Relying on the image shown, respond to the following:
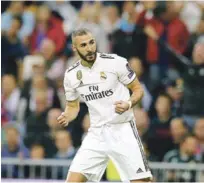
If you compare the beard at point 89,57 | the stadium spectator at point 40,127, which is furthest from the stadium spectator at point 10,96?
the beard at point 89,57

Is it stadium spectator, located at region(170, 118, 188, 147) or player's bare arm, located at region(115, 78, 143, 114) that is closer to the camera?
player's bare arm, located at region(115, 78, 143, 114)

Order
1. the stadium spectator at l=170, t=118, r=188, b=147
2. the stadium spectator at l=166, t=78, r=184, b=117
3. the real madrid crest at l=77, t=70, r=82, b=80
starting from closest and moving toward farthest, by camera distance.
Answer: the real madrid crest at l=77, t=70, r=82, b=80 → the stadium spectator at l=170, t=118, r=188, b=147 → the stadium spectator at l=166, t=78, r=184, b=117

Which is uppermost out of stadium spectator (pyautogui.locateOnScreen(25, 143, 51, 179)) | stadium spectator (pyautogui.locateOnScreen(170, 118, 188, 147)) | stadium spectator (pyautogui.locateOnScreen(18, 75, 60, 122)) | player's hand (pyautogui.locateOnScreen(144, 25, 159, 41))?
player's hand (pyautogui.locateOnScreen(144, 25, 159, 41))

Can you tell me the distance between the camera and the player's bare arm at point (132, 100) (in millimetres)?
7867

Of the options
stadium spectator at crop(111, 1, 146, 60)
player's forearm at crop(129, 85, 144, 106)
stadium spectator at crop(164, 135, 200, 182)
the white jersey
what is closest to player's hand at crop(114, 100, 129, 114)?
player's forearm at crop(129, 85, 144, 106)

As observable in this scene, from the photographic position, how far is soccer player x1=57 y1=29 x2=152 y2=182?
823 cm

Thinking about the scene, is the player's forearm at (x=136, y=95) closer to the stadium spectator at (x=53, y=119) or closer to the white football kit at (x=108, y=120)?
the white football kit at (x=108, y=120)

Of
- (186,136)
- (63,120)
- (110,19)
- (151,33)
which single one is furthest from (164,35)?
(63,120)

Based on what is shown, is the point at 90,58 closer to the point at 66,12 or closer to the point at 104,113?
the point at 104,113

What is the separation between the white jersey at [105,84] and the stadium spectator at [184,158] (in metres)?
2.54

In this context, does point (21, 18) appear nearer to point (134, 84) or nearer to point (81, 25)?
point (81, 25)

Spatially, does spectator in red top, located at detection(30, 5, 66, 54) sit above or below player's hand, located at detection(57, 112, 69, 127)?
above

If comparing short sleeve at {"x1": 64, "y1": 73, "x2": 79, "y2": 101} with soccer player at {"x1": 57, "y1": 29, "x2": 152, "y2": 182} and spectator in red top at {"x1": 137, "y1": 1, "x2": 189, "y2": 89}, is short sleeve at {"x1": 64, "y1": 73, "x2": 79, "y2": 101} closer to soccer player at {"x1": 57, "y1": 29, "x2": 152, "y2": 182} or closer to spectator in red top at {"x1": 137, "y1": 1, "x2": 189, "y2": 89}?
soccer player at {"x1": 57, "y1": 29, "x2": 152, "y2": 182}

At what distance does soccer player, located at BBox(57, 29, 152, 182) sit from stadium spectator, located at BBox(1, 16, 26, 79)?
15.8ft
